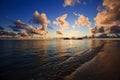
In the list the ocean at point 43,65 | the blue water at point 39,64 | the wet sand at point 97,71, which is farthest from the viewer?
the blue water at point 39,64

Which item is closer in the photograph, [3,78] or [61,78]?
[61,78]

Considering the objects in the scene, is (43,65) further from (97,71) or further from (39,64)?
(97,71)

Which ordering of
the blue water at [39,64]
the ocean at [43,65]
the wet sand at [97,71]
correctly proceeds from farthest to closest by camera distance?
1. the blue water at [39,64]
2. the ocean at [43,65]
3. the wet sand at [97,71]

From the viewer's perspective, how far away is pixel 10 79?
787cm

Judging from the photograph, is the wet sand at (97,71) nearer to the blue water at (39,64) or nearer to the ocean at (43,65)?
the ocean at (43,65)

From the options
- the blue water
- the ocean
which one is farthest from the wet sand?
the blue water

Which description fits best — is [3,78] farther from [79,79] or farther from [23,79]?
[79,79]

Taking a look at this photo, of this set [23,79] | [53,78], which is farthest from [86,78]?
[23,79]

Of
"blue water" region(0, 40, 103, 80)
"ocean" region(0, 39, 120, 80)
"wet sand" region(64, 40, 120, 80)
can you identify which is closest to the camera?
"wet sand" region(64, 40, 120, 80)

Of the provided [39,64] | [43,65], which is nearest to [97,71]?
[43,65]

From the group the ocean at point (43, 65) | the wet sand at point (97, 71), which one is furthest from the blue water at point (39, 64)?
the wet sand at point (97, 71)

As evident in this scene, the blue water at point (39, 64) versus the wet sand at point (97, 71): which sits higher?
the wet sand at point (97, 71)

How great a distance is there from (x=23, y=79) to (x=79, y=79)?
3.36m

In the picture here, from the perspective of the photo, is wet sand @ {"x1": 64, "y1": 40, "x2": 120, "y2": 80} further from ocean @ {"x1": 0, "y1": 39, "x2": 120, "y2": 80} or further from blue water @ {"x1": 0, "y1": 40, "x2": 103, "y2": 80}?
blue water @ {"x1": 0, "y1": 40, "x2": 103, "y2": 80}
